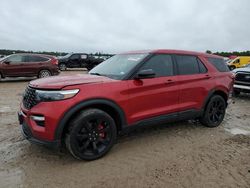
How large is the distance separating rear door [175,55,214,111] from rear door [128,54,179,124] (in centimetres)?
21

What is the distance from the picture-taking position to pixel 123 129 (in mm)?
4293

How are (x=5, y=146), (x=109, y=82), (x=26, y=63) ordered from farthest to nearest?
(x=26, y=63) → (x=5, y=146) → (x=109, y=82)

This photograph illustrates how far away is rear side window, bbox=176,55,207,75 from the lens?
206 inches

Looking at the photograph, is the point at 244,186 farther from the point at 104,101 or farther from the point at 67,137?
the point at 67,137

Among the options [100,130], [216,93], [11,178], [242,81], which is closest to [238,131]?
[216,93]

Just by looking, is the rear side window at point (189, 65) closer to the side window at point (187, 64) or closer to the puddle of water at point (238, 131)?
the side window at point (187, 64)

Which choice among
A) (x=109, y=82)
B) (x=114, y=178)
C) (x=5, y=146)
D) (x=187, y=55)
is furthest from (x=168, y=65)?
(x=5, y=146)

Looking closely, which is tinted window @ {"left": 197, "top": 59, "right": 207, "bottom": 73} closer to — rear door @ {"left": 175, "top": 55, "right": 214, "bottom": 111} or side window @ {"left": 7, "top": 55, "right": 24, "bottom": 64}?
rear door @ {"left": 175, "top": 55, "right": 214, "bottom": 111}

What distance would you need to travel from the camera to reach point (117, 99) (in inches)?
162

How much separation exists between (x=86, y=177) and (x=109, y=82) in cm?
149

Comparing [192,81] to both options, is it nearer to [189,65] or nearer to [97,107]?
[189,65]

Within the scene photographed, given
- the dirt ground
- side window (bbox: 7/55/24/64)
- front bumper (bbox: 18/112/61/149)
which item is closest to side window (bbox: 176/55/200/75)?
the dirt ground

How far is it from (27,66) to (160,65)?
1129 centimetres

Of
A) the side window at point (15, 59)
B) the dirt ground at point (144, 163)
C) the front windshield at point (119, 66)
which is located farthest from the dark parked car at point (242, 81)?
the side window at point (15, 59)
